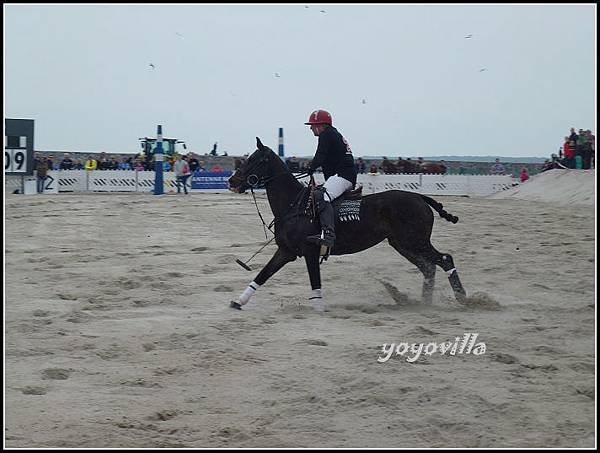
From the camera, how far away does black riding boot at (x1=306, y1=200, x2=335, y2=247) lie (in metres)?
10.4

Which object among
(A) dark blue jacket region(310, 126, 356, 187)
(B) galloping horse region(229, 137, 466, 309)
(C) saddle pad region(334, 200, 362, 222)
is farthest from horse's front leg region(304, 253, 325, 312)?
(A) dark blue jacket region(310, 126, 356, 187)

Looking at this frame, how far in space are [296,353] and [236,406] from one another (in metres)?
1.57

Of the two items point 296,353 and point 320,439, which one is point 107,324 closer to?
point 296,353

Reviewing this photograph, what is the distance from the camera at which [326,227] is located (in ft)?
34.3

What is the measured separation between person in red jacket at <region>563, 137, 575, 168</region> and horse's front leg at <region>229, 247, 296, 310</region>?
2350cm

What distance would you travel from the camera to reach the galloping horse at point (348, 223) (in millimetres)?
10609

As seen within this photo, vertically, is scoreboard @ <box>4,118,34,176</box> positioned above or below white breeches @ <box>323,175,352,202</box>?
above

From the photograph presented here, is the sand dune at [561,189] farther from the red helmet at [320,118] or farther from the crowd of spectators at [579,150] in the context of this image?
the red helmet at [320,118]

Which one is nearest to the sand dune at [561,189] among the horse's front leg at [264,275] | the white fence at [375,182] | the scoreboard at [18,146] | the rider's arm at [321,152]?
the white fence at [375,182]

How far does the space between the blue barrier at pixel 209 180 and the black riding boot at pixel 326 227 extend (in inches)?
1135

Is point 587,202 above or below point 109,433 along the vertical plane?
above

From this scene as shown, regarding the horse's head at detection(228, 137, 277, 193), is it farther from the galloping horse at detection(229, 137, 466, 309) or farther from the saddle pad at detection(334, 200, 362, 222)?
the saddle pad at detection(334, 200, 362, 222)

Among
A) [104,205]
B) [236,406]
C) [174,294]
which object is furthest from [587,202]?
[236,406]

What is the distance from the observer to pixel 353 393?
640 centimetres
